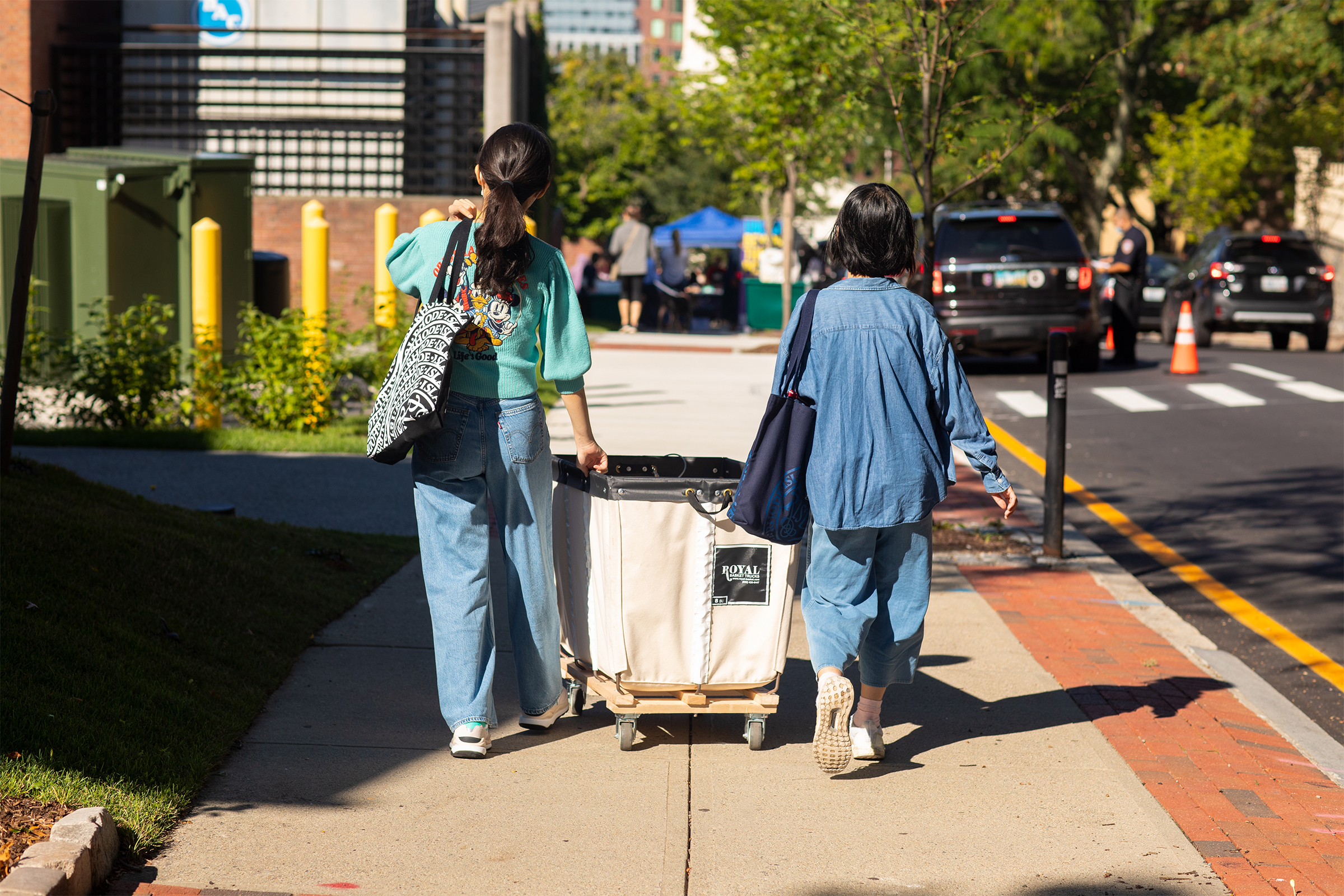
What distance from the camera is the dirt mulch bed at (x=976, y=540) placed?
310 inches

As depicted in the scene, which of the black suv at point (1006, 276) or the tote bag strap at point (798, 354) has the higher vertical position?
the black suv at point (1006, 276)

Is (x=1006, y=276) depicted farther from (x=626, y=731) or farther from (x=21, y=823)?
(x=21, y=823)

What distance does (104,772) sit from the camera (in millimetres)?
3721

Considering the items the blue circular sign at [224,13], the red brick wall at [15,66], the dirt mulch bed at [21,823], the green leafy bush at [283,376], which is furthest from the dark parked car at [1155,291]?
Answer: the dirt mulch bed at [21,823]

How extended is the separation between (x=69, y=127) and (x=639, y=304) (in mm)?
8617

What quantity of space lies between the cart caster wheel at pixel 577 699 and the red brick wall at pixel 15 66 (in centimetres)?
1632

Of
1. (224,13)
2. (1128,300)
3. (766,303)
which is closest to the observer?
(1128,300)

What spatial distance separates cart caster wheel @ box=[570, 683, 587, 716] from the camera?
4.67 m

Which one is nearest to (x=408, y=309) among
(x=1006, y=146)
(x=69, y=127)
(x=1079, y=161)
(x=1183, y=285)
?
(x=1006, y=146)

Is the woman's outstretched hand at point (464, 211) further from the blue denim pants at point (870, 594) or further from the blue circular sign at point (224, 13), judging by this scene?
the blue circular sign at point (224, 13)

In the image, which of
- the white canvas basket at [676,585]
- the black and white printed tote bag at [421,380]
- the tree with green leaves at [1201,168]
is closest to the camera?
the black and white printed tote bag at [421,380]

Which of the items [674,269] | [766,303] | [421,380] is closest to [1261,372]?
[766,303]

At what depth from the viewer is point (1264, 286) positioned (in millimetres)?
21562

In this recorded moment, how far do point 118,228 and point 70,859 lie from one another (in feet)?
31.7
